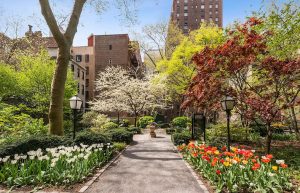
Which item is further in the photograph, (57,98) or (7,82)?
(7,82)

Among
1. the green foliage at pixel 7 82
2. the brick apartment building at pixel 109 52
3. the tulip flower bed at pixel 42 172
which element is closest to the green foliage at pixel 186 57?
the green foliage at pixel 7 82

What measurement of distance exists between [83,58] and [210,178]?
52.2 metres

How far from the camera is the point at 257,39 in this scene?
38.0 ft

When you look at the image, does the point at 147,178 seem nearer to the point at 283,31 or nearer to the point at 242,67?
the point at 242,67

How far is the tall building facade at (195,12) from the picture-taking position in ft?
312

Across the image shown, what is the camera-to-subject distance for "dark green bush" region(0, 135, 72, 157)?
8789 millimetres

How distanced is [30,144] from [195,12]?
310 feet

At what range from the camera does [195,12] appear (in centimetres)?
9581

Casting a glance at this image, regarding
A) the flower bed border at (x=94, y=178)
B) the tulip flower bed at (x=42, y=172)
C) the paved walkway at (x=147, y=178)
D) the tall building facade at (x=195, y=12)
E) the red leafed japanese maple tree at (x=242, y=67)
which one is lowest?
the paved walkway at (x=147, y=178)

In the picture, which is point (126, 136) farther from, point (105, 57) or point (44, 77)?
point (105, 57)

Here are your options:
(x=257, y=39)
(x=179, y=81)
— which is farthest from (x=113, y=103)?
(x=257, y=39)

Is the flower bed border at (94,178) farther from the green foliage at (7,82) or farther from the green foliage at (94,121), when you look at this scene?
the green foliage at (7,82)

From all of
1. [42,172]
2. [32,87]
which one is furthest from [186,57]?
[42,172]

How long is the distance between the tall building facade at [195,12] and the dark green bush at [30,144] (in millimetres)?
89178
